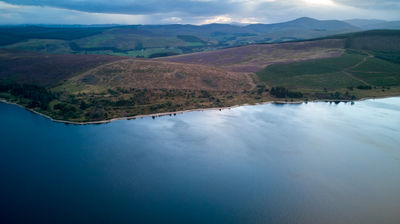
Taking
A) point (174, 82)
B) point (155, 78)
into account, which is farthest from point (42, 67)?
point (174, 82)

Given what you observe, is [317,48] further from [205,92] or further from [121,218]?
[121,218]

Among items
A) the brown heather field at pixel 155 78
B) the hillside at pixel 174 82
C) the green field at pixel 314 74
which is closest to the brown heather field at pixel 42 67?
the hillside at pixel 174 82

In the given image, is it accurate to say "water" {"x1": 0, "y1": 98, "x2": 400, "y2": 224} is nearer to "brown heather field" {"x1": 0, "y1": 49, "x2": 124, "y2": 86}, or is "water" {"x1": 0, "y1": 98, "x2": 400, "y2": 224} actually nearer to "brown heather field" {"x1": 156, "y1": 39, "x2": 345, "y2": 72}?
"brown heather field" {"x1": 0, "y1": 49, "x2": 124, "y2": 86}

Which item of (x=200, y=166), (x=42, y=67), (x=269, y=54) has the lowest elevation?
(x=200, y=166)

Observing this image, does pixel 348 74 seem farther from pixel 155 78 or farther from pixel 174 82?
pixel 155 78

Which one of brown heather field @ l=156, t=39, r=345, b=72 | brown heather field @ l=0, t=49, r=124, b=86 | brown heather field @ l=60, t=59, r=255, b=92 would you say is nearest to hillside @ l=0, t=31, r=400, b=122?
brown heather field @ l=0, t=49, r=124, b=86

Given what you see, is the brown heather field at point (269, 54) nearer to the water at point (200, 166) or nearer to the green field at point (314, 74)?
the green field at point (314, 74)
